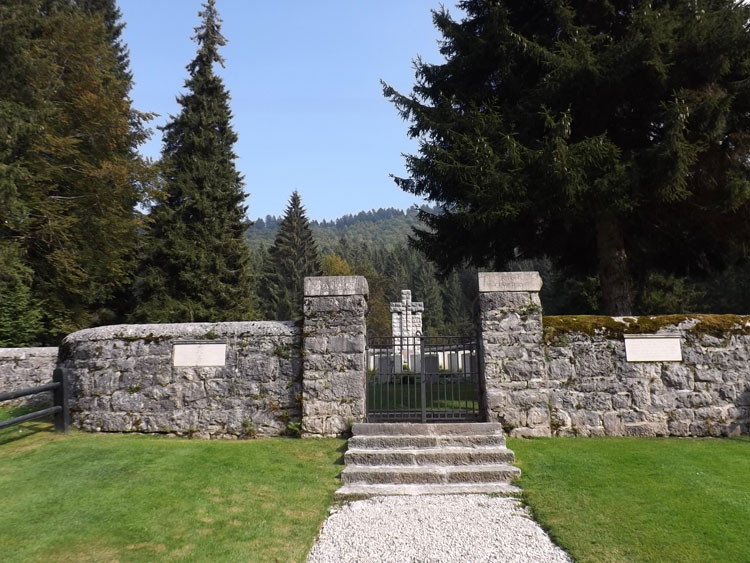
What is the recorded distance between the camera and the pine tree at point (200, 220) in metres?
20.5

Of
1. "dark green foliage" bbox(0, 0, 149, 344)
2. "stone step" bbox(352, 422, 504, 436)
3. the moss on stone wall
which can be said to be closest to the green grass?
"stone step" bbox(352, 422, 504, 436)

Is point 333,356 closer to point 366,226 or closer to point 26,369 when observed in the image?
point 26,369

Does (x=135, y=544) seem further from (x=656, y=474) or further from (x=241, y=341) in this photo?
(x=656, y=474)

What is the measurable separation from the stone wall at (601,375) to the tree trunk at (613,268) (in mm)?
2977

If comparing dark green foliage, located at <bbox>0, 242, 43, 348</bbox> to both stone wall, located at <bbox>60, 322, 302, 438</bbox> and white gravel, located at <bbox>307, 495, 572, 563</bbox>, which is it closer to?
stone wall, located at <bbox>60, 322, 302, 438</bbox>

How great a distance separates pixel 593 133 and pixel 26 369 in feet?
44.2

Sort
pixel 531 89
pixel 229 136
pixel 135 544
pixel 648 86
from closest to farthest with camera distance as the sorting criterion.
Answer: pixel 135 544
pixel 648 86
pixel 531 89
pixel 229 136

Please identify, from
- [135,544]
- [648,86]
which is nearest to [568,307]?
[648,86]

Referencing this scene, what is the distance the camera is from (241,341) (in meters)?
7.11

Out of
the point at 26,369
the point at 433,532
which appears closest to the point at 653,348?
the point at 433,532

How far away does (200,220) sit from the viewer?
71.2 feet

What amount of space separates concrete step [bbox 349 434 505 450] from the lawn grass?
0.48 meters

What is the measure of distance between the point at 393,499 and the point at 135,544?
2.46 meters

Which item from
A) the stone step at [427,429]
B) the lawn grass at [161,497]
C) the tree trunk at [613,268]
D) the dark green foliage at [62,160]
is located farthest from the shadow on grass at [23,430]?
the tree trunk at [613,268]
